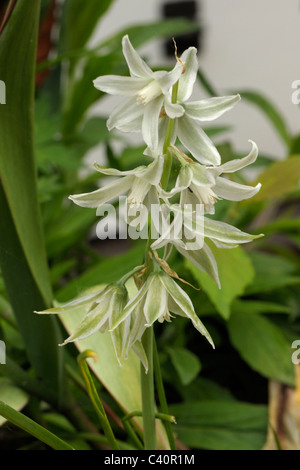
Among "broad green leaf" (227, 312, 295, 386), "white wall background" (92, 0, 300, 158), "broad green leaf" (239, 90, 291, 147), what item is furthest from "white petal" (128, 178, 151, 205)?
"white wall background" (92, 0, 300, 158)

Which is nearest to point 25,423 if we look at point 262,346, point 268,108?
point 262,346

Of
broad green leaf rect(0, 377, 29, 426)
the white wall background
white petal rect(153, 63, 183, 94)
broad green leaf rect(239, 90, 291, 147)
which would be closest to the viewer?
white petal rect(153, 63, 183, 94)

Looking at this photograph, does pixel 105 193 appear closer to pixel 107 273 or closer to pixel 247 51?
pixel 107 273

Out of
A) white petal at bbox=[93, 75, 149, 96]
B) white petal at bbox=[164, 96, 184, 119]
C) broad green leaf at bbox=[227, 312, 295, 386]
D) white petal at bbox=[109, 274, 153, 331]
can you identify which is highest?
white petal at bbox=[93, 75, 149, 96]

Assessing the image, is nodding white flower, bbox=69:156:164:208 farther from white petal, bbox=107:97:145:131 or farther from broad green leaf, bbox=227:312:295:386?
broad green leaf, bbox=227:312:295:386

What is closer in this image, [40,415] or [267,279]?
[40,415]

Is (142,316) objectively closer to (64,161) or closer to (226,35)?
(64,161)
